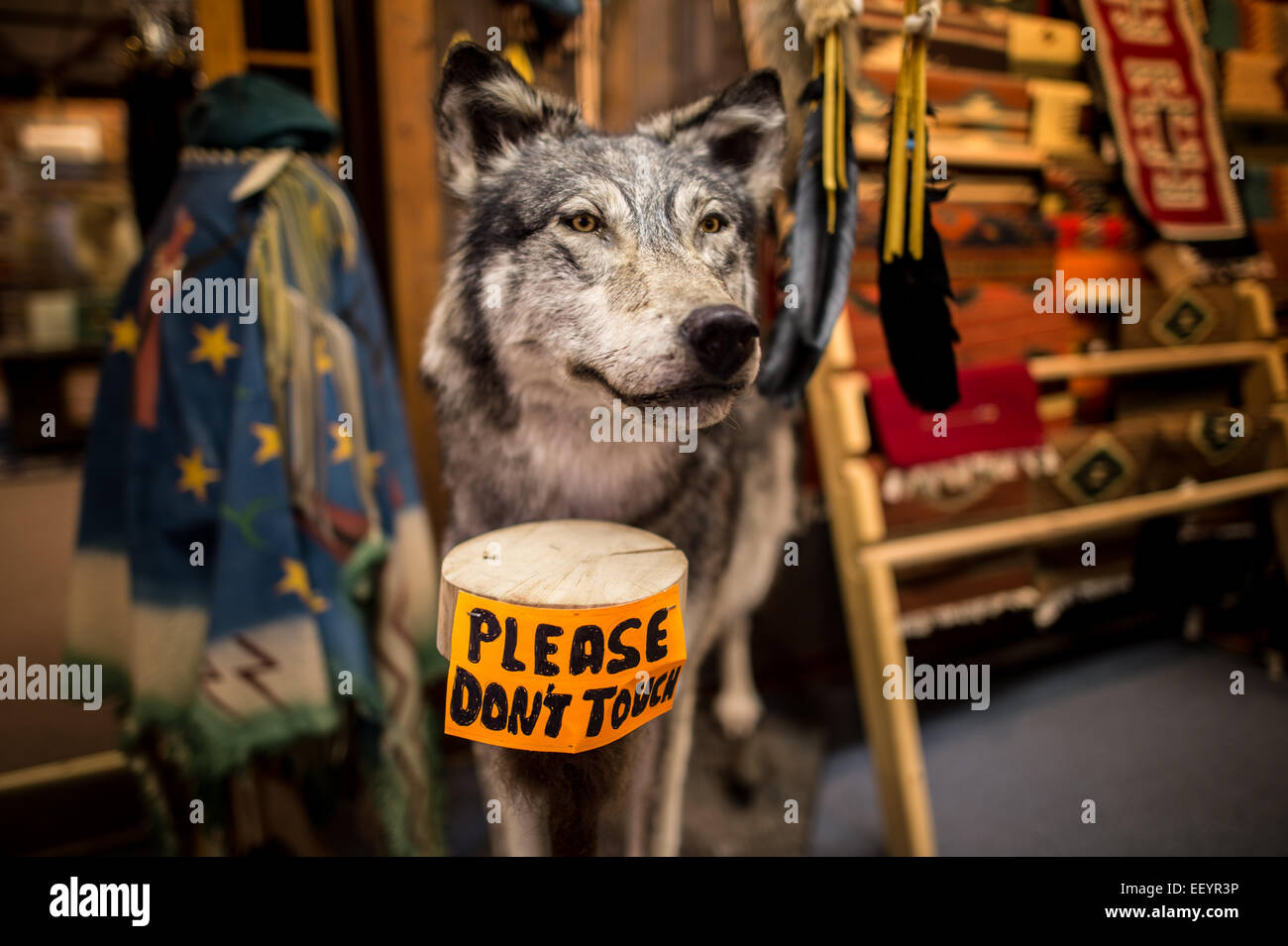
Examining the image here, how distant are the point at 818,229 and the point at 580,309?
35cm

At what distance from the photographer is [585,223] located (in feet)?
2.14

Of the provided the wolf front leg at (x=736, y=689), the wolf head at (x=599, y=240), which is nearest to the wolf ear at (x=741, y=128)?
the wolf head at (x=599, y=240)

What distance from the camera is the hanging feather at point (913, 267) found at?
2.61 ft

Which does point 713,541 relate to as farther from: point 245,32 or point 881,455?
point 245,32

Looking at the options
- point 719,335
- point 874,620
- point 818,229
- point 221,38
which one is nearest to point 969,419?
point 874,620

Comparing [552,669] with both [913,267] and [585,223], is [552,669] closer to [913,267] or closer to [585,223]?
[585,223]

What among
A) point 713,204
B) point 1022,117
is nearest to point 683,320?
point 713,204

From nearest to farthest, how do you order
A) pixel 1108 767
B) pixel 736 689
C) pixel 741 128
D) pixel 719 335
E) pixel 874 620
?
pixel 719 335
pixel 741 128
pixel 874 620
pixel 1108 767
pixel 736 689

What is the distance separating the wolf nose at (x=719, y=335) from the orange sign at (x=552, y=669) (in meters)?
0.20

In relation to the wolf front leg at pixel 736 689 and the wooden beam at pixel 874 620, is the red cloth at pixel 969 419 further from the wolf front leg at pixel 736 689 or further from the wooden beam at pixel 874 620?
the wolf front leg at pixel 736 689

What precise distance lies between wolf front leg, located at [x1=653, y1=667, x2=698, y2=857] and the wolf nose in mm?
710

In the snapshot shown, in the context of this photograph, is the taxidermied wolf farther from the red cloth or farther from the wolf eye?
the red cloth
